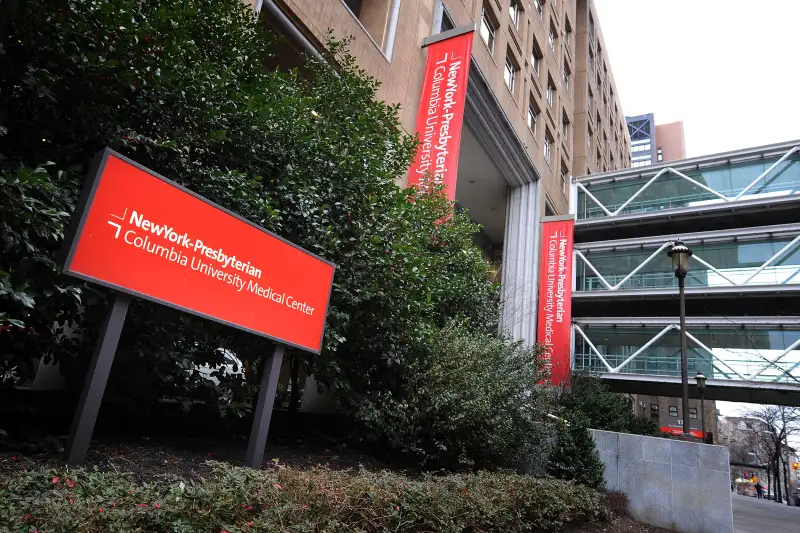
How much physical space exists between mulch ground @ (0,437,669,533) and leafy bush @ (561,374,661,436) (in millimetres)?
7831

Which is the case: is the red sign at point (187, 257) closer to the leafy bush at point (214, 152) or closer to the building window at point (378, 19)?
the leafy bush at point (214, 152)

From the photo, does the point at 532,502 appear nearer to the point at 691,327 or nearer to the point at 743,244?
the point at 691,327

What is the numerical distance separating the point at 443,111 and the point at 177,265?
1247 centimetres

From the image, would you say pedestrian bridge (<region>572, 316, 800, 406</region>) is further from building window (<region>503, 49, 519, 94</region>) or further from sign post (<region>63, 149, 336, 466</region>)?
sign post (<region>63, 149, 336, 466</region>)

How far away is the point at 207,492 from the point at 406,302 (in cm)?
508

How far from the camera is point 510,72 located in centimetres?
2697

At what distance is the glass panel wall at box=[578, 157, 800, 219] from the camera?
2769cm

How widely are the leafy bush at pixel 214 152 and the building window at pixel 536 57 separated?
77.6 ft

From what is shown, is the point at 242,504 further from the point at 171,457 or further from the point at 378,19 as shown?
the point at 378,19

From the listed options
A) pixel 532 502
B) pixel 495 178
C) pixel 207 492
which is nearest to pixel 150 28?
pixel 207 492

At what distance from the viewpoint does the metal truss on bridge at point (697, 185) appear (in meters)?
27.7

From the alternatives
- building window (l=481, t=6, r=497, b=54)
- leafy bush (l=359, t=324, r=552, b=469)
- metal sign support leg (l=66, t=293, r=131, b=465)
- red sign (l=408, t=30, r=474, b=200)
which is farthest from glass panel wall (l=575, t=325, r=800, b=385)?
metal sign support leg (l=66, t=293, r=131, b=465)

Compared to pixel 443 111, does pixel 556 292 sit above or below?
below

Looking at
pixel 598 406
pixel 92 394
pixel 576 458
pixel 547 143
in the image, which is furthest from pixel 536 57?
pixel 92 394
